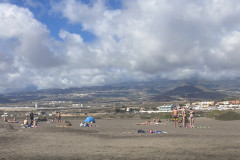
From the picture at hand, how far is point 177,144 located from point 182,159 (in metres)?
3.68

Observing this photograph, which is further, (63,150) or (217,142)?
(217,142)

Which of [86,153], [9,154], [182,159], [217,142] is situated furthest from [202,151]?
[9,154]

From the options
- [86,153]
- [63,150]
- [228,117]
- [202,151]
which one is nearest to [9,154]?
[63,150]

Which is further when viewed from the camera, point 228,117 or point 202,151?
point 228,117

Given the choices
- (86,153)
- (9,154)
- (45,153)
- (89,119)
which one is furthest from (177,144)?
(89,119)

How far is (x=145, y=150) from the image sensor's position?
13.2 m

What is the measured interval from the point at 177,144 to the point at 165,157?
3.38 m

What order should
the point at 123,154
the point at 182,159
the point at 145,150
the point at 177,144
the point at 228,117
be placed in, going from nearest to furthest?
the point at 182,159 < the point at 123,154 < the point at 145,150 < the point at 177,144 < the point at 228,117

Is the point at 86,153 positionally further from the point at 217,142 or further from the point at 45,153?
the point at 217,142

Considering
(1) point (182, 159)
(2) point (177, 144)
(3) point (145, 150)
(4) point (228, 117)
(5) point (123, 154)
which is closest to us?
(1) point (182, 159)

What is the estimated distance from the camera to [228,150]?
1277 cm

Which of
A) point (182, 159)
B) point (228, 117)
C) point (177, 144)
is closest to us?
point (182, 159)

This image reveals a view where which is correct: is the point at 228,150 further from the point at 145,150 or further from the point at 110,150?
the point at 110,150

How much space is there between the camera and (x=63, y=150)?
1362cm
